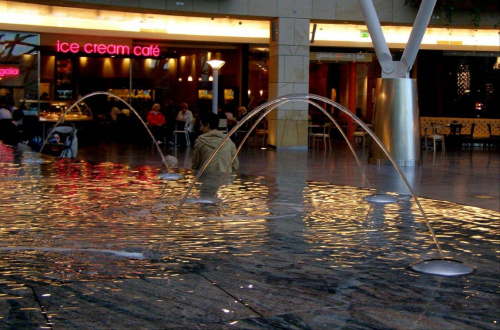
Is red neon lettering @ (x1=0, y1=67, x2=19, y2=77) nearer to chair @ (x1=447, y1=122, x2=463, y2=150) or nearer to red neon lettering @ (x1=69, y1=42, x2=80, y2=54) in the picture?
red neon lettering @ (x1=69, y1=42, x2=80, y2=54)

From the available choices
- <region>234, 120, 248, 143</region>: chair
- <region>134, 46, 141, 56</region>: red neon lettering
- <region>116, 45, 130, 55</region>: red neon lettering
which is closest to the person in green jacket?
<region>234, 120, 248, 143</region>: chair

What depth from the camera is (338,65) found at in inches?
1149

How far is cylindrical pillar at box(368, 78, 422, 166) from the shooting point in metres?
15.4

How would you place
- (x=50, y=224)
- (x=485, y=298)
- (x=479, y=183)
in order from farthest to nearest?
(x=479, y=183) → (x=50, y=224) → (x=485, y=298)

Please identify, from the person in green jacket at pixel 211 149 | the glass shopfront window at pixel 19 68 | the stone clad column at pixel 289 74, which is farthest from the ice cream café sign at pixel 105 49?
the person in green jacket at pixel 211 149

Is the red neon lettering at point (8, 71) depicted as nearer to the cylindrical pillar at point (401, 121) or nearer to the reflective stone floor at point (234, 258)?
the cylindrical pillar at point (401, 121)

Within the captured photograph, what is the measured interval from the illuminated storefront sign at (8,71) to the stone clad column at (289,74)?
9.07 meters

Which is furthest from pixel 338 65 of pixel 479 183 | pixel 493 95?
pixel 479 183

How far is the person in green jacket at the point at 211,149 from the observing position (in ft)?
31.5

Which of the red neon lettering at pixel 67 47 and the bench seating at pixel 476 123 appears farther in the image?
the bench seating at pixel 476 123

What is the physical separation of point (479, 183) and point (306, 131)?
31.1 ft

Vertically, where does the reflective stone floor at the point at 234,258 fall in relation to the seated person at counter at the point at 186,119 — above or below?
below

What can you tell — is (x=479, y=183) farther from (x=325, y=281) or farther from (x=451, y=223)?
(x=325, y=281)

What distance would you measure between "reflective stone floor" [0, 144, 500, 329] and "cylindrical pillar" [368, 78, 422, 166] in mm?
6658
